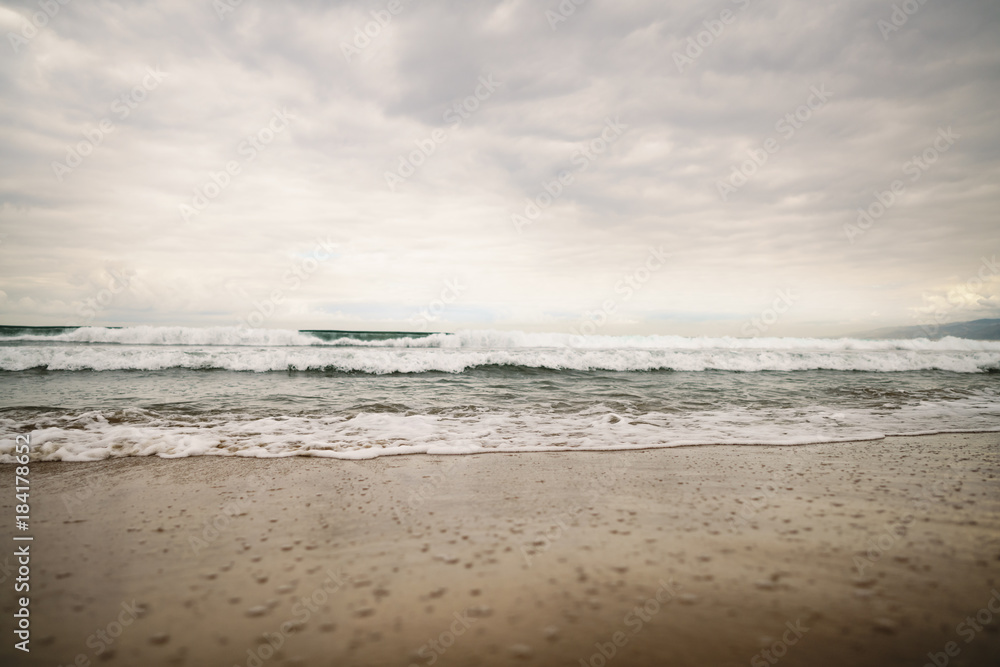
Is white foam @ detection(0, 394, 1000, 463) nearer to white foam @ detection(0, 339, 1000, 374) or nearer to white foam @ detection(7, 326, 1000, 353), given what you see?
white foam @ detection(0, 339, 1000, 374)

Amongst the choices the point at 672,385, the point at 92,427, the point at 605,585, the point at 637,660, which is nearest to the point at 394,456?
the point at 605,585

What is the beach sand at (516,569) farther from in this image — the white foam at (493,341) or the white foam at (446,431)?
the white foam at (493,341)

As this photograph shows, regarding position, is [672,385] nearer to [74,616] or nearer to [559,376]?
[559,376]

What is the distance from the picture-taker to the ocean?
5531mm

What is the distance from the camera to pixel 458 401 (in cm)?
871

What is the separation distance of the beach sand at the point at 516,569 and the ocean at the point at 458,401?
1.51m

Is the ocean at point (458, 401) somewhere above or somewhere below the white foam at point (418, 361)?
below

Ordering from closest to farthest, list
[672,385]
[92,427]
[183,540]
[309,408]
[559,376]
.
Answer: [183,540] → [92,427] → [309,408] → [672,385] → [559,376]

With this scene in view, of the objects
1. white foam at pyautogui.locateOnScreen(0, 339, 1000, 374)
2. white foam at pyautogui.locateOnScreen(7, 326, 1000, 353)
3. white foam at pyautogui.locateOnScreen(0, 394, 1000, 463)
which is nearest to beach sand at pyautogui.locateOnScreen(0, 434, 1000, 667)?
white foam at pyautogui.locateOnScreen(0, 394, 1000, 463)

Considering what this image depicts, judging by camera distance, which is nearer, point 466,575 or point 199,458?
point 466,575

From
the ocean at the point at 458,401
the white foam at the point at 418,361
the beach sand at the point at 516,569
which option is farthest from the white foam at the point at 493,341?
the beach sand at the point at 516,569

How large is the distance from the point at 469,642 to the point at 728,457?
4.04m

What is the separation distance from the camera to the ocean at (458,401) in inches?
218

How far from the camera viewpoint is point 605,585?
2.15 metres
